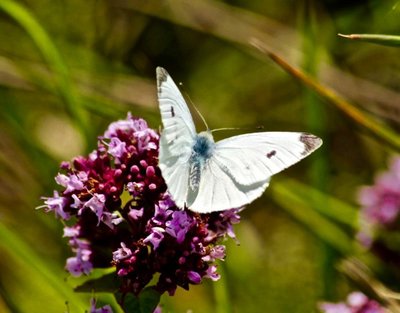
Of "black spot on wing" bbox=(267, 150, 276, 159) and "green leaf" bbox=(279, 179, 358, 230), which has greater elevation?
"black spot on wing" bbox=(267, 150, 276, 159)

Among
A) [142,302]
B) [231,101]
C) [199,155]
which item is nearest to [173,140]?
[199,155]

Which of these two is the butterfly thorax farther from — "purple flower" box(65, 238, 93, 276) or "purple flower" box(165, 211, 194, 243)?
"purple flower" box(65, 238, 93, 276)

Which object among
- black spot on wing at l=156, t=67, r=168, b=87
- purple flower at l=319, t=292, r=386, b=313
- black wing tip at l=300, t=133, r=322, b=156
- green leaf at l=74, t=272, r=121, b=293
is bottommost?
purple flower at l=319, t=292, r=386, b=313

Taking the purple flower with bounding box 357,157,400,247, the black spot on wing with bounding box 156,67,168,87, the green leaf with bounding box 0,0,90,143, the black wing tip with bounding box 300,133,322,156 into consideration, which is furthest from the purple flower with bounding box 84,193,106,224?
the purple flower with bounding box 357,157,400,247

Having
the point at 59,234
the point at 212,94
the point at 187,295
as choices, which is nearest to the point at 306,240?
the point at 187,295

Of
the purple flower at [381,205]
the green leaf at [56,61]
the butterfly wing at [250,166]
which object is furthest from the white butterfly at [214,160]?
the purple flower at [381,205]

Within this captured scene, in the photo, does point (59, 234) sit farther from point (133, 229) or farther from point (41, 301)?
point (133, 229)
